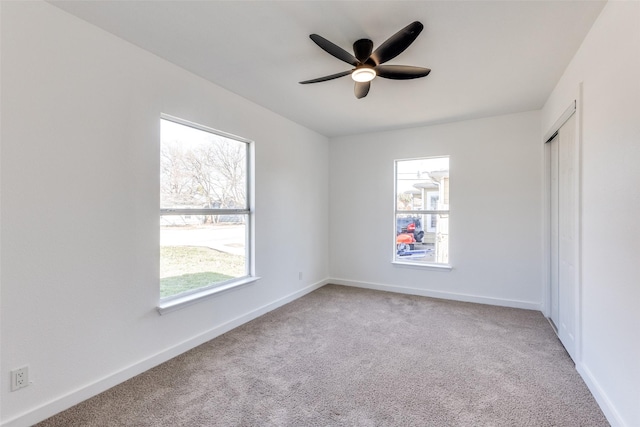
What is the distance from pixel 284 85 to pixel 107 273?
2.22m

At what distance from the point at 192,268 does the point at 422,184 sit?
3353 millimetres

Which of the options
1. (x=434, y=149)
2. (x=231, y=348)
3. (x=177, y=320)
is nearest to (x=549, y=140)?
(x=434, y=149)

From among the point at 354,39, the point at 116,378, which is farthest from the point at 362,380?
the point at 354,39

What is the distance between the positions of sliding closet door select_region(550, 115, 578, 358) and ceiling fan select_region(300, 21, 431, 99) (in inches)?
59.6

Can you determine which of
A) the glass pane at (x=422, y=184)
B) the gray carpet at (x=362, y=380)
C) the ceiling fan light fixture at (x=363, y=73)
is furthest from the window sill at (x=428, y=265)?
the ceiling fan light fixture at (x=363, y=73)

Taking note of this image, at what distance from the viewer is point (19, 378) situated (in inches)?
68.0

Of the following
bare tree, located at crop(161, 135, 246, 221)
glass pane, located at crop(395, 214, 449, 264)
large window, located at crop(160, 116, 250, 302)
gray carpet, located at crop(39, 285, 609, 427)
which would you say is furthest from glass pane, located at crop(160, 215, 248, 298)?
glass pane, located at crop(395, 214, 449, 264)

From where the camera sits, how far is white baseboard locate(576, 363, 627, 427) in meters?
Answer: 1.70

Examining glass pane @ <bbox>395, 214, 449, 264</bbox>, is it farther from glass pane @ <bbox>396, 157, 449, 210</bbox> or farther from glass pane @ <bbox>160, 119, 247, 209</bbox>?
glass pane @ <bbox>160, 119, 247, 209</bbox>

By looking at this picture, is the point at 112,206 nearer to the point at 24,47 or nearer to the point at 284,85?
the point at 24,47

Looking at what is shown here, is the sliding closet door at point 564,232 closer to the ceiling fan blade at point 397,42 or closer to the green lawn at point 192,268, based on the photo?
the ceiling fan blade at point 397,42

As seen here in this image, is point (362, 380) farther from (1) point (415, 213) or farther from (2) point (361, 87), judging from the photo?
(1) point (415, 213)

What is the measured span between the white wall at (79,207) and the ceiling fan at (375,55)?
1.49m

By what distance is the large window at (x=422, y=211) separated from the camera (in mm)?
4363
